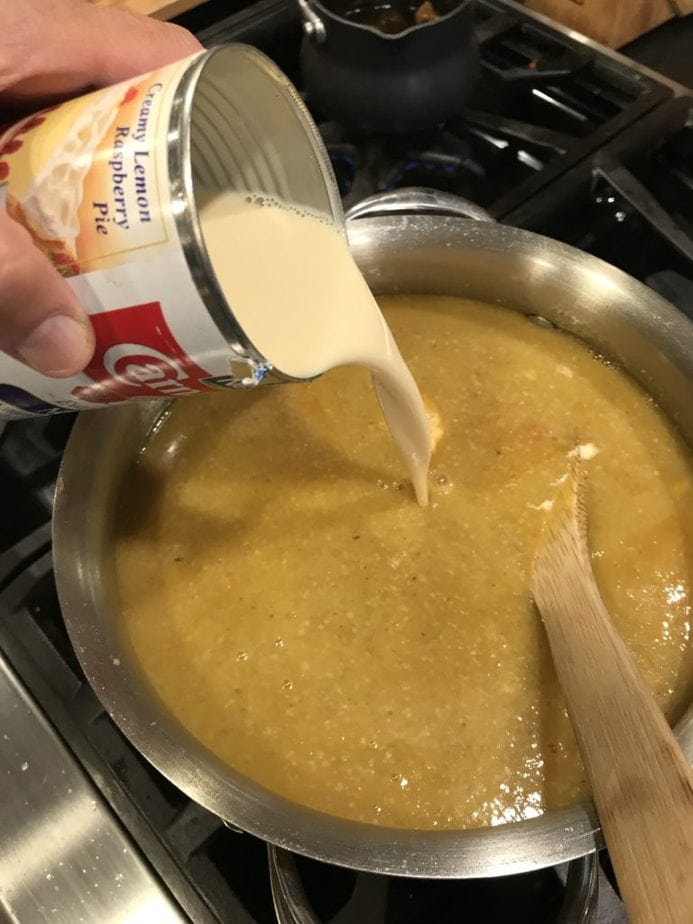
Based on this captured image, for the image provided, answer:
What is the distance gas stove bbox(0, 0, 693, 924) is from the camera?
2.57 feet

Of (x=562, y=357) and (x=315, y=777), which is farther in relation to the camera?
(x=562, y=357)

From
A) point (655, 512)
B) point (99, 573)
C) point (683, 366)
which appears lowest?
point (99, 573)

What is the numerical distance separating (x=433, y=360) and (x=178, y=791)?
0.64 metres

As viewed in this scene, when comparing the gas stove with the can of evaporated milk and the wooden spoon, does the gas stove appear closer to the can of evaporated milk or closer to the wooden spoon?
the wooden spoon

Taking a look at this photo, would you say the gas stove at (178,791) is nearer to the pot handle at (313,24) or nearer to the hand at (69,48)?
the pot handle at (313,24)

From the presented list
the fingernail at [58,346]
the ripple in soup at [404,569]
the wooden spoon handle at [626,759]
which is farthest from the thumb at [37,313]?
the wooden spoon handle at [626,759]

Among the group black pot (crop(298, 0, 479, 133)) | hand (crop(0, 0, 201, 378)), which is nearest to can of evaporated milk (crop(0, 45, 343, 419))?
hand (crop(0, 0, 201, 378))

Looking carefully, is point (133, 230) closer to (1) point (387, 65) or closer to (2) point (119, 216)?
(2) point (119, 216)

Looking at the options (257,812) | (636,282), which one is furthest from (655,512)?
(257,812)

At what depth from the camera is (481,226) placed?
1106mm

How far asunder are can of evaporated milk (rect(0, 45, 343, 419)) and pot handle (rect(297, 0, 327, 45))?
0.55 m

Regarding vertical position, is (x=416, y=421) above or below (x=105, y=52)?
below

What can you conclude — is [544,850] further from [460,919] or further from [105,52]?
[105,52]

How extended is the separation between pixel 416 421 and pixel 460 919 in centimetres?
52
